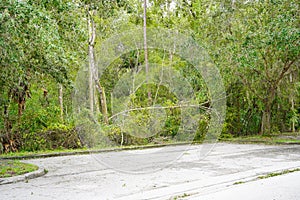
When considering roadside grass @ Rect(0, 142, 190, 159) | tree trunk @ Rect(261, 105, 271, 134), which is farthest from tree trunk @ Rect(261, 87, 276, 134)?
roadside grass @ Rect(0, 142, 190, 159)

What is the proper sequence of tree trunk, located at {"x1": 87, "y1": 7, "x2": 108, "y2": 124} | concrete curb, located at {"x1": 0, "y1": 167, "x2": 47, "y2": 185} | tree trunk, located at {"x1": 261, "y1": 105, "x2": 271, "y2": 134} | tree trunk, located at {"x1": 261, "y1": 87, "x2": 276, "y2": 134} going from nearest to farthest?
concrete curb, located at {"x1": 0, "y1": 167, "x2": 47, "y2": 185} → tree trunk, located at {"x1": 87, "y1": 7, "x2": 108, "y2": 124} → tree trunk, located at {"x1": 261, "y1": 87, "x2": 276, "y2": 134} → tree trunk, located at {"x1": 261, "y1": 105, "x2": 271, "y2": 134}

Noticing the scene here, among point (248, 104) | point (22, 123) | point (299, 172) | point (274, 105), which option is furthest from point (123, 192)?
point (274, 105)

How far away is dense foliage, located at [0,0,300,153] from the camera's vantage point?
9594 millimetres

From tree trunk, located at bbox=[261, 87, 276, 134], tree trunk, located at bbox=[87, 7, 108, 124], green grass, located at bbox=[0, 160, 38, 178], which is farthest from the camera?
tree trunk, located at bbox=[261, 87, 276, 134]

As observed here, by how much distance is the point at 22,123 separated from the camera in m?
15.4

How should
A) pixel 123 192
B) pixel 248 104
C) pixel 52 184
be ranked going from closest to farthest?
pixel 123 192
pixel 52 184
pixel 248 104

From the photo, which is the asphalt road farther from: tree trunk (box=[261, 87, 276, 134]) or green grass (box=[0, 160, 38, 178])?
tree trunk (box=[261, 87, 276, 134])

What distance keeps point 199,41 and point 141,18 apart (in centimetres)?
788

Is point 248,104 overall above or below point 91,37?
below

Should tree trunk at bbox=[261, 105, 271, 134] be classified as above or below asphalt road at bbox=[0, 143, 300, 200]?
above

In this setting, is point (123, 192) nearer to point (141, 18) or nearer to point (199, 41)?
point (199, 41)

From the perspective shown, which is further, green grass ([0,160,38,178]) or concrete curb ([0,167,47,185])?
green grass ([0,160,38,178])

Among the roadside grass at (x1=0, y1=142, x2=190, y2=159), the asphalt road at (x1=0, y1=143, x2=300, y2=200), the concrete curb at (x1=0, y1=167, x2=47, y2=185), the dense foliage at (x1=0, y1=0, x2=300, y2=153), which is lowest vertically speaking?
the asphalt road at (x1=0, y1=143, x2=300, y2=200)

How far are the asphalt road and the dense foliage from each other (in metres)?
2.71
